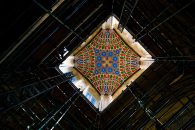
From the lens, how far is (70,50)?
13.3m

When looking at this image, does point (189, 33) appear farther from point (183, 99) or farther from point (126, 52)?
point (126, 52)

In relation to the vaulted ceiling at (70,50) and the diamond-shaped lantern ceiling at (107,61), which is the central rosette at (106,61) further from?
the vaulted ceiling at (70,50)

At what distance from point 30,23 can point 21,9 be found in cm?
55

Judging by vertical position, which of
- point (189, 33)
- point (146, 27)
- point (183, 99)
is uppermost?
point (146, 27)

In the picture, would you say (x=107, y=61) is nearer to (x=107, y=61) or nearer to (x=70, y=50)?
(x=107, y=61)

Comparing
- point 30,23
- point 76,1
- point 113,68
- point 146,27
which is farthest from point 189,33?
point 113,68

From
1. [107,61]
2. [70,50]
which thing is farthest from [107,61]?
[70,50]

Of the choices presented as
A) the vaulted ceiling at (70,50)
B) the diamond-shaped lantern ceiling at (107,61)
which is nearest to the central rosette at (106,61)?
the diamond-shaped lantern ceiling at (107,61)

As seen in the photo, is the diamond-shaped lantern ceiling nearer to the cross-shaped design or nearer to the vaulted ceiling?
the cross-shaped design

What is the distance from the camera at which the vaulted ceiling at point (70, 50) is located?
816cm

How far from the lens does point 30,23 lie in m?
8.20

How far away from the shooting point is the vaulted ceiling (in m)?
8.16

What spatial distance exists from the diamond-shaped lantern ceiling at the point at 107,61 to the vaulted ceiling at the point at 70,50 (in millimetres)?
7289

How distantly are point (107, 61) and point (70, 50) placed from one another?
10.7 m
